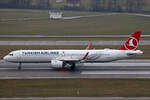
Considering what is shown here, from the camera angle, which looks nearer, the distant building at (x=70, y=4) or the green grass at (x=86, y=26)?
the green grass at (x=86, y=26)

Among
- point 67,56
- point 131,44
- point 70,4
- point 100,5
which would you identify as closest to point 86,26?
point 100,5

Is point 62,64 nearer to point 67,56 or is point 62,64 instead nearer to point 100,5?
point 67,56

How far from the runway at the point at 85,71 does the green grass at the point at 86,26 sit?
141 feet

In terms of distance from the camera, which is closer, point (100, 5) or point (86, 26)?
point (86, 26)

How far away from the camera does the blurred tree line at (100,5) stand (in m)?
145

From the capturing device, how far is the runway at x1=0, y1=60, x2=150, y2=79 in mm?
36688

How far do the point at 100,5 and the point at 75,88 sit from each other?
12531 centimetres

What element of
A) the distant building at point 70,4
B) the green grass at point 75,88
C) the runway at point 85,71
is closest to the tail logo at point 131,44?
the runway at point 85,71

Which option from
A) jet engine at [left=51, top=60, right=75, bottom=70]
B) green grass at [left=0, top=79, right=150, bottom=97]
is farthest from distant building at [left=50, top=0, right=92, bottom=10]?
green grass at [left=0, top=79, right=150, bottom=97]

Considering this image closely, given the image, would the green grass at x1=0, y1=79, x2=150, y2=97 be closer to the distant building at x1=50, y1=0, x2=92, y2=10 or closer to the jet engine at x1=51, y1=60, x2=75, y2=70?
the jet engine at x1=51, y1=60, x2=75, y2=70

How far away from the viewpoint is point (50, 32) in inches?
3504

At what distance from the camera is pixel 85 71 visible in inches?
1563

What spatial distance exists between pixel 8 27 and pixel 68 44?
4120cm

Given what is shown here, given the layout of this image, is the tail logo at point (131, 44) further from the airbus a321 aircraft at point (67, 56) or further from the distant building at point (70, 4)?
the distant building at point (70, 4)
